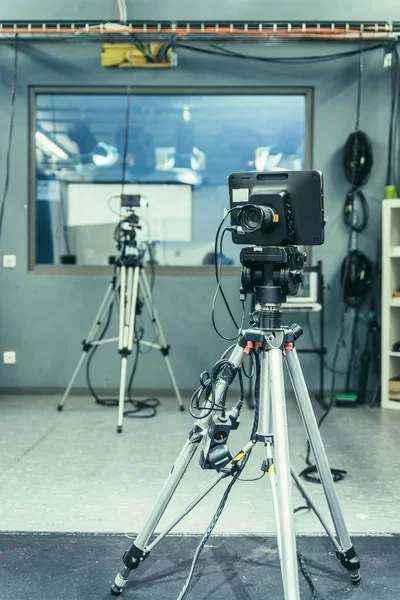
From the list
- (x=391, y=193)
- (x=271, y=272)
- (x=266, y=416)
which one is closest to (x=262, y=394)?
(x=266, y=416)

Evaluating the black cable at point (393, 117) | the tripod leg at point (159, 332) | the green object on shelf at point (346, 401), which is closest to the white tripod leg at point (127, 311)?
the tripod leg at point (159, 332)

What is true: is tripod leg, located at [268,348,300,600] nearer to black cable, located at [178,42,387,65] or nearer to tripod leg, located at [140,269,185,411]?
tripod leg, located at [140,269,185,411]

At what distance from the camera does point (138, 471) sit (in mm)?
3074

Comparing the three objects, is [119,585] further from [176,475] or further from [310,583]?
[310,583]

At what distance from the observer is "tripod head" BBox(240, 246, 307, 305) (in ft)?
5.87

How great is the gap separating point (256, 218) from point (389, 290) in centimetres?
289

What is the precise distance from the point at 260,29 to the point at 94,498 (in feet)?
10.5

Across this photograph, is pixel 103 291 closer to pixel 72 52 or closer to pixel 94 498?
pixel 72 52

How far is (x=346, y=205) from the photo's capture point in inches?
188

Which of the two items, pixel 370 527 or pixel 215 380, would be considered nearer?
pixel 215 380

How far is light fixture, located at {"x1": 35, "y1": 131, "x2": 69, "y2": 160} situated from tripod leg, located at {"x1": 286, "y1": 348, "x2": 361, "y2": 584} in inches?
141

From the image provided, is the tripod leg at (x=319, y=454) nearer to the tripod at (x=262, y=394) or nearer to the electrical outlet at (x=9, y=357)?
the tripod at (x=262, y=394)

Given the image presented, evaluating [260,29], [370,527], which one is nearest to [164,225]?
[260,29]

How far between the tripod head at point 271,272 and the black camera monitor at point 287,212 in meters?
0.04
